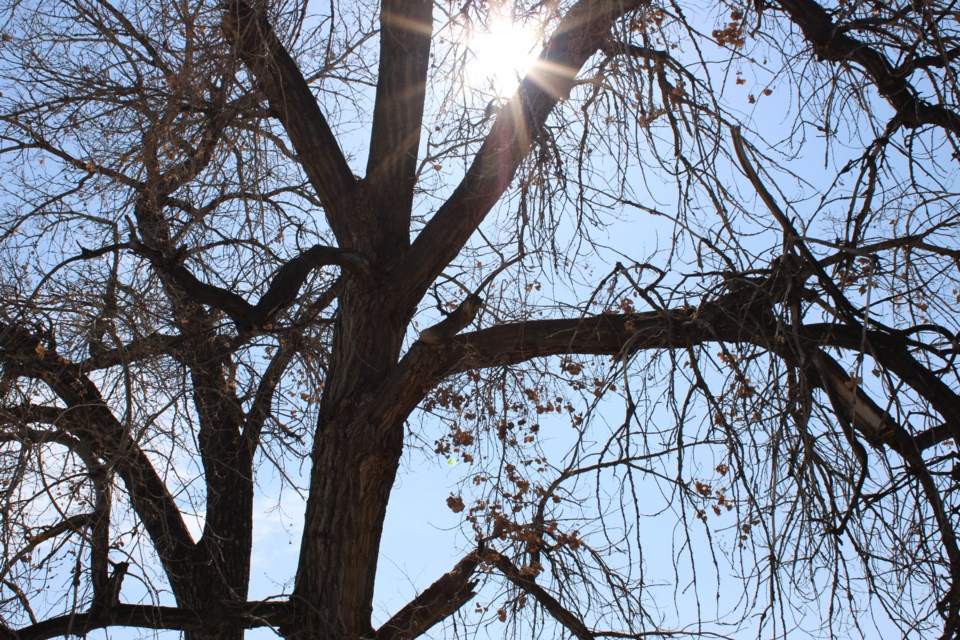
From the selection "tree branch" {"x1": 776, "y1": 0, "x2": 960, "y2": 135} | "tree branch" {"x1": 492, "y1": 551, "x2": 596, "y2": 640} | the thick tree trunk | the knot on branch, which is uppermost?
"tree branch" {"x1": 776, "y1": 0, "x2": 960, "y2": 135}

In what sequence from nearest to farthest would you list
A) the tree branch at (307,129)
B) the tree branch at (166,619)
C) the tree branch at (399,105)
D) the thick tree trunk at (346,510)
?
the tree branch at (166,619), the thick tree trunk at (346,510), the tree branch at (307,129), the tree branch at (399,105)

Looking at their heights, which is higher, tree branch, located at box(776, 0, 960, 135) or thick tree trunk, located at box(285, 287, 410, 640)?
tree branch, located at box(776, 0, 960, 135)

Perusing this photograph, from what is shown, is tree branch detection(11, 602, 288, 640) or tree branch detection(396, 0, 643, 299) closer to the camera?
tree branch detection(11, 602, 288, 640)

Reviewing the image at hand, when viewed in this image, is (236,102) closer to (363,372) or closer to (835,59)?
(363,372)

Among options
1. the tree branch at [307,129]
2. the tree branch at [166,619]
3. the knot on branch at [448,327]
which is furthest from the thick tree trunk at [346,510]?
the tree branch at [307,129]

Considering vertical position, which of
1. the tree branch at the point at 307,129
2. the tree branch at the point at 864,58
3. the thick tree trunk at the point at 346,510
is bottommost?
the thick tree trunk at the point at 346,510

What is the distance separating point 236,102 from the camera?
451 cm

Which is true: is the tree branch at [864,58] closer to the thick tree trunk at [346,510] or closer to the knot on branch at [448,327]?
the knot on branch at [448,327]

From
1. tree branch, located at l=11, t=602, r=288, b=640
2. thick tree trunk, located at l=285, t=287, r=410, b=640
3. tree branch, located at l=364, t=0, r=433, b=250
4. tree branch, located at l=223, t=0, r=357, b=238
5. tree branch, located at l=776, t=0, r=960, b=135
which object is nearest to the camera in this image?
tree branch, located at l=776, t=0, r=960, b=135

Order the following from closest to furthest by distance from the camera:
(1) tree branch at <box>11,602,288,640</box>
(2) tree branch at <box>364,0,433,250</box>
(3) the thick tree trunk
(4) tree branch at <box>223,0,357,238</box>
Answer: (1) tree branch at <box>11,602,288,640</box>
(3) the thick tree trunk
(4) tree branch at <box>223,0,357,238</box>
(2) tree branch at <box>364,0,433,250</box>

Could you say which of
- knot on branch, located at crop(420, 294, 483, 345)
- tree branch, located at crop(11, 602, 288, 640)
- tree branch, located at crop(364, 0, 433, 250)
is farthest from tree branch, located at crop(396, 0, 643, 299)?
tree branch, located at crop(11, 602, 288, 640)

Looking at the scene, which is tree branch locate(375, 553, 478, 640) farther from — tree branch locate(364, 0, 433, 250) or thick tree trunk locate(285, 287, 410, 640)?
tree branch locate(364, 0, 433, 250)

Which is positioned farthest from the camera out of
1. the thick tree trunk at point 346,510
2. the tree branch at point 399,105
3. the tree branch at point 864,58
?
the tree branch at point 399,105

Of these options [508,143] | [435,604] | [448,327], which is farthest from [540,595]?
[508,143]
